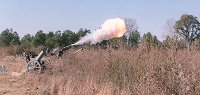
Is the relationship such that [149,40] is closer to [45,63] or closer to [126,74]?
[126,74]

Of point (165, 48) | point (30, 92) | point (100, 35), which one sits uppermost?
point (100, 35)

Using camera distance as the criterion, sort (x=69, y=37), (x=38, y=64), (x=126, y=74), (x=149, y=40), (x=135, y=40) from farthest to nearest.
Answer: (x=69, y=37) < (x=38, y=64) < (x=135, y=40) < (x=126, y=74) < (x=149, y=40)

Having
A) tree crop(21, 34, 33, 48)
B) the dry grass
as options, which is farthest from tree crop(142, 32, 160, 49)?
tree crop(21, 34, 33, 48)

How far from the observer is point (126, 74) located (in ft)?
36.7

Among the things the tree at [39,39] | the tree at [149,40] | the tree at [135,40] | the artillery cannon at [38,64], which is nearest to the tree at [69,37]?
the tree at [39,39]

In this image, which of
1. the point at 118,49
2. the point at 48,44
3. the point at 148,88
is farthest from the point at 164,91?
the point at 48,44

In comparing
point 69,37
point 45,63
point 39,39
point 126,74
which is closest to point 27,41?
point 39,39

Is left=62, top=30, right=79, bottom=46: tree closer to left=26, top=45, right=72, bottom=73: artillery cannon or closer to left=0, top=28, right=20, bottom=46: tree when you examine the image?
left=0, top=28, right=20, bottom=46: tree

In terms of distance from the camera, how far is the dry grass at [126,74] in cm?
834

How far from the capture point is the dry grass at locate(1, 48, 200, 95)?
27.3 feet

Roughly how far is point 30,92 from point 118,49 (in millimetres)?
3568

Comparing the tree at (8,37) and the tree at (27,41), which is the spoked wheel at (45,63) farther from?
the tree at (8,37)

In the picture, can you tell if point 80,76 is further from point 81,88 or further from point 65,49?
point 65,49

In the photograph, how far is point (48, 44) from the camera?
2362 inches
